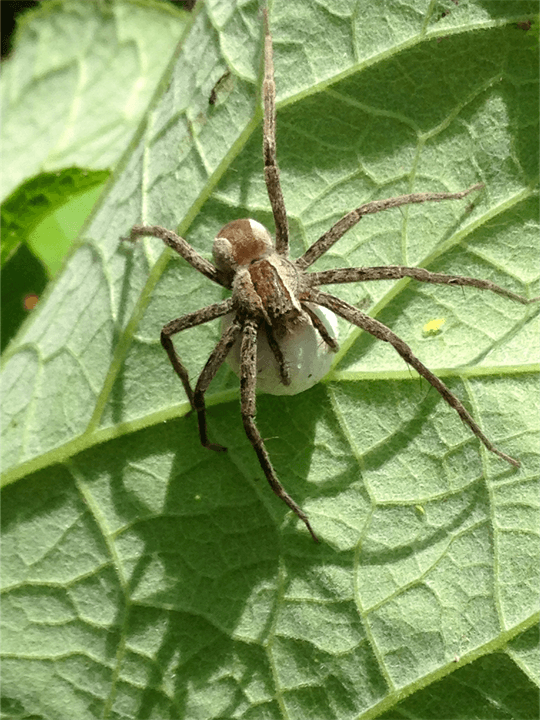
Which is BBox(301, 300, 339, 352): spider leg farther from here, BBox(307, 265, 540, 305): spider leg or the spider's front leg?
the spider's front leg

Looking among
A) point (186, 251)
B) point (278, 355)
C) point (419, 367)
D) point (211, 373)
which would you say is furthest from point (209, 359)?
point (419, 367)

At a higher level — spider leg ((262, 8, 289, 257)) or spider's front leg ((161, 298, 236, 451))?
spider leg ((262, 8, 289, 257))

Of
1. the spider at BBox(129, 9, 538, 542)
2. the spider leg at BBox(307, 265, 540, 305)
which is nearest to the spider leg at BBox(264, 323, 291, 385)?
the spider at BBox(129, 9, 538, 542)

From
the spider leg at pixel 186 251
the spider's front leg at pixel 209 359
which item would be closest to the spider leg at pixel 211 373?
the spider's front leg at pixel 209 359

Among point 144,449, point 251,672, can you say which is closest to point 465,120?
point 144,449

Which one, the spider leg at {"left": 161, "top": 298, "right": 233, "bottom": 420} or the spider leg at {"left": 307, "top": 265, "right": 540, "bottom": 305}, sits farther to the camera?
the spider leg at {"left": 161, "top": 298, "right": 233, "bottom": 420}

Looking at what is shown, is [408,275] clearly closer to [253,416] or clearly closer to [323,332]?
[323,332]

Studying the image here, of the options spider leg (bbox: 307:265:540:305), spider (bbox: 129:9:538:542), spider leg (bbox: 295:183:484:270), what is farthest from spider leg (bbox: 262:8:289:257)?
spider leg (bbox: 307:265:540:305)
